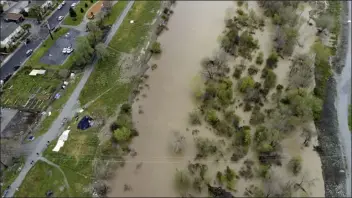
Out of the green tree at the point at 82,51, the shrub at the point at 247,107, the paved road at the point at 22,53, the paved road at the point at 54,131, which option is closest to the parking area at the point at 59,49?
the paved road at the point at 22,53

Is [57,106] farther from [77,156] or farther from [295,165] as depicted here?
[295,165]

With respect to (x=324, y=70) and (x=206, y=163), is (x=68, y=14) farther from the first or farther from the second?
(x=324, y=70)

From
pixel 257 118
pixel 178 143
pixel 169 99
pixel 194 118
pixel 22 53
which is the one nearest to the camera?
pixel 178 143

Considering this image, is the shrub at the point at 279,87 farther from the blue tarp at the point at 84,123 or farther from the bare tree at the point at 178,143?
the blue tarp at the point at 84,123

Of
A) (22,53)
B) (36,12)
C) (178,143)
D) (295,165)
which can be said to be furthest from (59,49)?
(295,165)

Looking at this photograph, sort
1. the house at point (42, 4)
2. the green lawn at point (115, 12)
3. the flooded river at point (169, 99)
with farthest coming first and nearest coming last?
the house at point (42, 4), the green lawn at point (115, 12), the flooded river at point (169, 99)
